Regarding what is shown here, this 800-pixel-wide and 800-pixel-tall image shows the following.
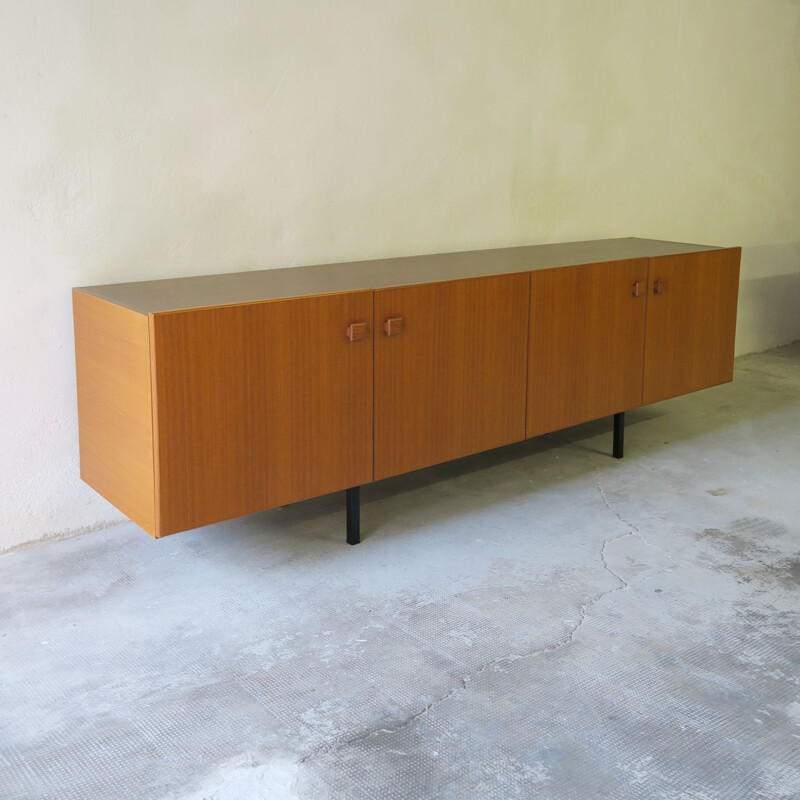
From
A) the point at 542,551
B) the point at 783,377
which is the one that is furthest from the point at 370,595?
the point at 783,377

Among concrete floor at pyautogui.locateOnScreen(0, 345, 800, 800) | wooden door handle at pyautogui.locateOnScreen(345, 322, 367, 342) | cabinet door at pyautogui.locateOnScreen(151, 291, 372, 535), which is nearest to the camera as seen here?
concrete floor at pyautogui.locateOnScreen(0, 345, 800, 800)

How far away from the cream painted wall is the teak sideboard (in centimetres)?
15

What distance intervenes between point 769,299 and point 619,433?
8.04 feet

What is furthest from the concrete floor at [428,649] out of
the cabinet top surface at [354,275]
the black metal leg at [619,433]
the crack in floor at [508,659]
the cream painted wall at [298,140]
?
the cabinet top surface at [354,275]

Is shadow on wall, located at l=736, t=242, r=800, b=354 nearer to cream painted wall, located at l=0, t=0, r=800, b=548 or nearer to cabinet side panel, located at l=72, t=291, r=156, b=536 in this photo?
cream painted wall, located at l=0, t=0, r=800, b=548

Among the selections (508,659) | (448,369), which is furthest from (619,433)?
(508,659)

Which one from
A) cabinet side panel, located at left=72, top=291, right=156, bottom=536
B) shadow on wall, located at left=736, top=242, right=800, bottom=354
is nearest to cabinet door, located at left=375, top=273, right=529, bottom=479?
cabinet side panel, located at left=72, top=291, right=156, bottom=536

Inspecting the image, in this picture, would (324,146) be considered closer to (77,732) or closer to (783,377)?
(77,732)

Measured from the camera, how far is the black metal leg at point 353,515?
2.94 m

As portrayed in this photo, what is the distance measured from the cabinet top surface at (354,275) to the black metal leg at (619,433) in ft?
2.08

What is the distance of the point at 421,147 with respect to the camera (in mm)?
3621

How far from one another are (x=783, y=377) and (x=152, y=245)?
11.8 ft

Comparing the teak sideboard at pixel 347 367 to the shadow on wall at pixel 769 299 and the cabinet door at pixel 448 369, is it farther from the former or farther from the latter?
the shadow on wall at pixel 769 299

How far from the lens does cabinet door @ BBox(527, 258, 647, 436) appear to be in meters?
3.33
